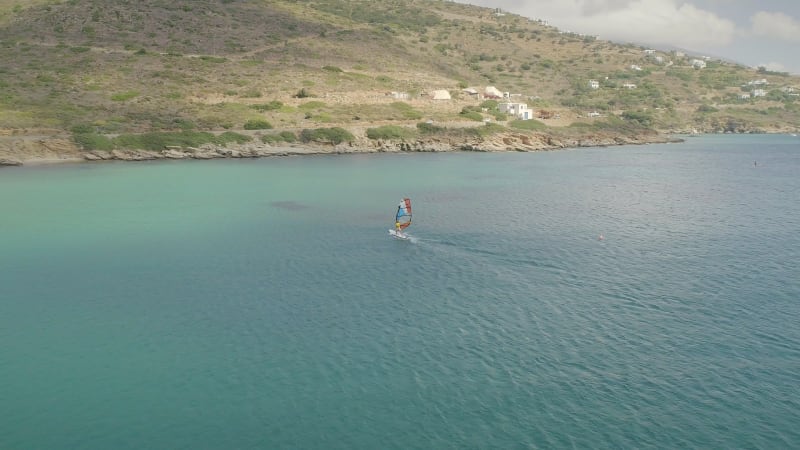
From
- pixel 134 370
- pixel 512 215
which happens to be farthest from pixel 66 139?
pixel 134 370

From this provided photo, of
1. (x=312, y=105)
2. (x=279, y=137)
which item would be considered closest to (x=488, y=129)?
(x=312, y=105)

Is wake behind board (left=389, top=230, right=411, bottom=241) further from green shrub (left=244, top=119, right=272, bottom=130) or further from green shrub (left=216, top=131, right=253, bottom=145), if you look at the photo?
green shrub (left=244, top=119, right=272, bottom=130)

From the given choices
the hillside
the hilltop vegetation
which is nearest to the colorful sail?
the hilltop vegetation

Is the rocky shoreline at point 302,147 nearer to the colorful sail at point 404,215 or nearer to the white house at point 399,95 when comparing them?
the white house at point 399,95

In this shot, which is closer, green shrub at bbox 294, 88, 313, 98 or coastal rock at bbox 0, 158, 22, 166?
coastal rock at bbox 0, 158, 22, 166

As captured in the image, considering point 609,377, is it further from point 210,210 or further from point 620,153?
point 620,153

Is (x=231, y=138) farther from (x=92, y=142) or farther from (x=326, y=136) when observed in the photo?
(x=92, y=142)

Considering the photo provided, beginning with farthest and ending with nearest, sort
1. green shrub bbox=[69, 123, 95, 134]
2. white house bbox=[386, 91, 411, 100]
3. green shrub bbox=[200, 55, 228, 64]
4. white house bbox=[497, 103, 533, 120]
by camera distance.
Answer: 1. green shrub bbox=[200, 55, 228, 64]
2. white house bbox=[497, 103, 533, 120]
3. white house bbox=[386, 91, 411, 100]
4. green shrub bbox=[69, 123, 95, 134]
